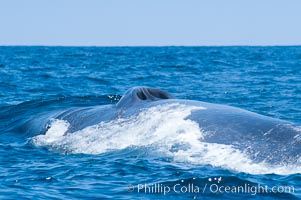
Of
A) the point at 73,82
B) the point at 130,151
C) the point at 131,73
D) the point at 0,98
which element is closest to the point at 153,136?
the point at 130,151

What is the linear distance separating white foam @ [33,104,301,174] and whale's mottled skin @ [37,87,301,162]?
0.19 m

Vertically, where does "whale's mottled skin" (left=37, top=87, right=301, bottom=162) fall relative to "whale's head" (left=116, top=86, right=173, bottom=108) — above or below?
below

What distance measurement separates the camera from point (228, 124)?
1162 centimetres

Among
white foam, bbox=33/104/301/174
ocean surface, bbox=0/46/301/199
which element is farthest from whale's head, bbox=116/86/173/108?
ocean surface, bbox=0/46/301/199

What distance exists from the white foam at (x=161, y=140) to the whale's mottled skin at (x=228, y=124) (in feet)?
0.62

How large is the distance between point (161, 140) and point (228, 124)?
1.25 metres

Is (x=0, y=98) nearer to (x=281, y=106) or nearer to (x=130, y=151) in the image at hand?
(x=281, y=106)

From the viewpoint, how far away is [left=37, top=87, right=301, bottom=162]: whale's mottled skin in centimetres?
1019

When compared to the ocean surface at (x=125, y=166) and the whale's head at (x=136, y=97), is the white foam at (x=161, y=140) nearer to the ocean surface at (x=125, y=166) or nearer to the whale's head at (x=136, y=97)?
the ocean surface at (x=125, y=166)

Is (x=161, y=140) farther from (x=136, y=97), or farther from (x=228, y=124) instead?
(x=136, y=97)

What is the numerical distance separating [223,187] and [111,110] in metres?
5.79

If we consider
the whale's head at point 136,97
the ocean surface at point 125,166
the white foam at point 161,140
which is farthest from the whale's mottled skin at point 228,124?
the ocean surface at point 125,166

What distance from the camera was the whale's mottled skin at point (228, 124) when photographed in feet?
33.4

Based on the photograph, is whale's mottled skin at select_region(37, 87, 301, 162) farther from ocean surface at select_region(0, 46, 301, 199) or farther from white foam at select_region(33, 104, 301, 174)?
ocean surface at select_region(0, 46, 301, 199)
